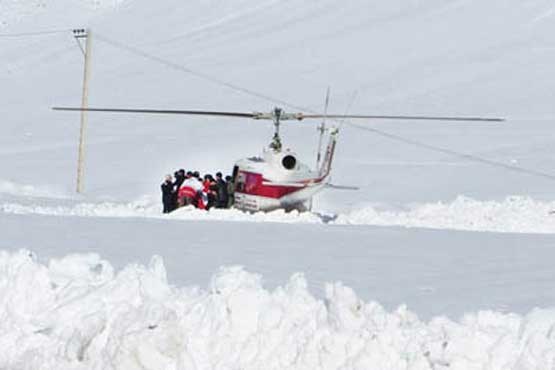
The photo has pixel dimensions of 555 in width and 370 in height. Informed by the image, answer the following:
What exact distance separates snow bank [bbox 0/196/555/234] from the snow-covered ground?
7cm

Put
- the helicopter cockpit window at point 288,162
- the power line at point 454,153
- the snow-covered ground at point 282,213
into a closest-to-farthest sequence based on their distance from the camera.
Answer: the snow-covered ground at point 282,213 → the helicopter cockpit window at point 288,162 → the power line at point 454,153

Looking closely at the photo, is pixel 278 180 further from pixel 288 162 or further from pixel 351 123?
pixel 351 123

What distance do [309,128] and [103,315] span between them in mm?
37647

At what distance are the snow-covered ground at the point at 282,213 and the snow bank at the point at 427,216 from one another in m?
0.07

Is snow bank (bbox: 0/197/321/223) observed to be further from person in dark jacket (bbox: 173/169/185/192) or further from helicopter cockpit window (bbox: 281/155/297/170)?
→ helicopter cockpit window (bbox: 281/155/297/170)

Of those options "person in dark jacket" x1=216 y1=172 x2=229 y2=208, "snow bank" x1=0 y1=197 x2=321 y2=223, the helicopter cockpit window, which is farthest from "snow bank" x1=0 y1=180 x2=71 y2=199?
the helicopter cockpit window

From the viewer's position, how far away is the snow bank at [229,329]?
782 cm

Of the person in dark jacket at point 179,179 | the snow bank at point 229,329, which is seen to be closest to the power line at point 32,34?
the person in dark jacket at point 179,179

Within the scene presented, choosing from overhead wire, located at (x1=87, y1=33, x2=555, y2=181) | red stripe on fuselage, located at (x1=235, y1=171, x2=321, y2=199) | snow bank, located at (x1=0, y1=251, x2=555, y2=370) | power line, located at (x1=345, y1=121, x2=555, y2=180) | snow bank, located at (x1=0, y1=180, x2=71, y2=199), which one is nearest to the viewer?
snow bank, located at (x1=0, y1=251, x2=555, y2=370)

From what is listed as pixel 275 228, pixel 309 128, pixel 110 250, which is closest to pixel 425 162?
pixel 309 128

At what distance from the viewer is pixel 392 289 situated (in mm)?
10500

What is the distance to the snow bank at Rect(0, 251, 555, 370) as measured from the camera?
782cm

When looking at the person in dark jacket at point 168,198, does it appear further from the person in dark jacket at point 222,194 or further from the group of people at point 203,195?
the person in dark jacket at point 222,194

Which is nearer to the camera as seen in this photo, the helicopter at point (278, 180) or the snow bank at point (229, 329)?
the snow bank at point (229, 329)
